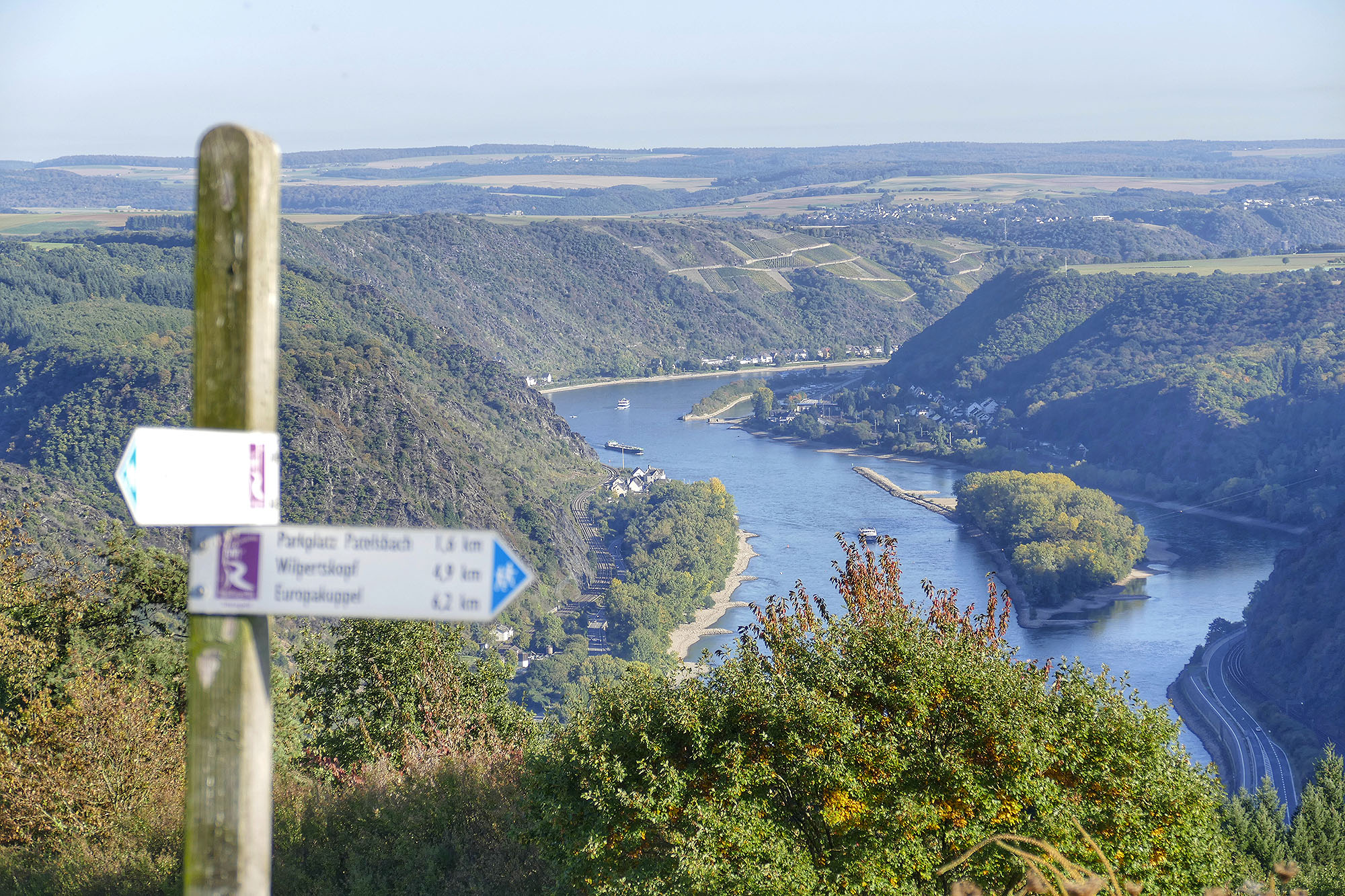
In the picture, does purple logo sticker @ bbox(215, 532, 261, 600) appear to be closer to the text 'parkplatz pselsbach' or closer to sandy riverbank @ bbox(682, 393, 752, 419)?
the text 'parkplatz pselsbach'

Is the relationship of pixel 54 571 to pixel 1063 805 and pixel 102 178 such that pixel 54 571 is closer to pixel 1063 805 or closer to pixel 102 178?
pixel 1063 805

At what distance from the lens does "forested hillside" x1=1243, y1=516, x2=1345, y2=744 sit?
1356 inches

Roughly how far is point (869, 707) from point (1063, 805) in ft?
4.28

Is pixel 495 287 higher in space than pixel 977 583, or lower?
higher

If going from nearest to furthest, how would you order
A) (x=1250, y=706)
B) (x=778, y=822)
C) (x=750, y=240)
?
(x=778, y=822), (x=1250, y=706), (x=750, y=240)

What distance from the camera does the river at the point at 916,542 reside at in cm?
4259

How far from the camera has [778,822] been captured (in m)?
6.38

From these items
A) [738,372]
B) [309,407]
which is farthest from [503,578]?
[738,372]

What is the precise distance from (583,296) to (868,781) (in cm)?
12251

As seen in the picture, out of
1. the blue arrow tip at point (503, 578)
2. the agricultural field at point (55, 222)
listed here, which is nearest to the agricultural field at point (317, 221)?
the agricultural field at point (55, 222)

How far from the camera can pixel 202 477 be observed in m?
1.76

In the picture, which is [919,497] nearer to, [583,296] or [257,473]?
[257,473]

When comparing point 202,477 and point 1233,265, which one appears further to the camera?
point 1233,265

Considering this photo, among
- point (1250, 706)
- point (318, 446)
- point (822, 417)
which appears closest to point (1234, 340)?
point (822, 417)
